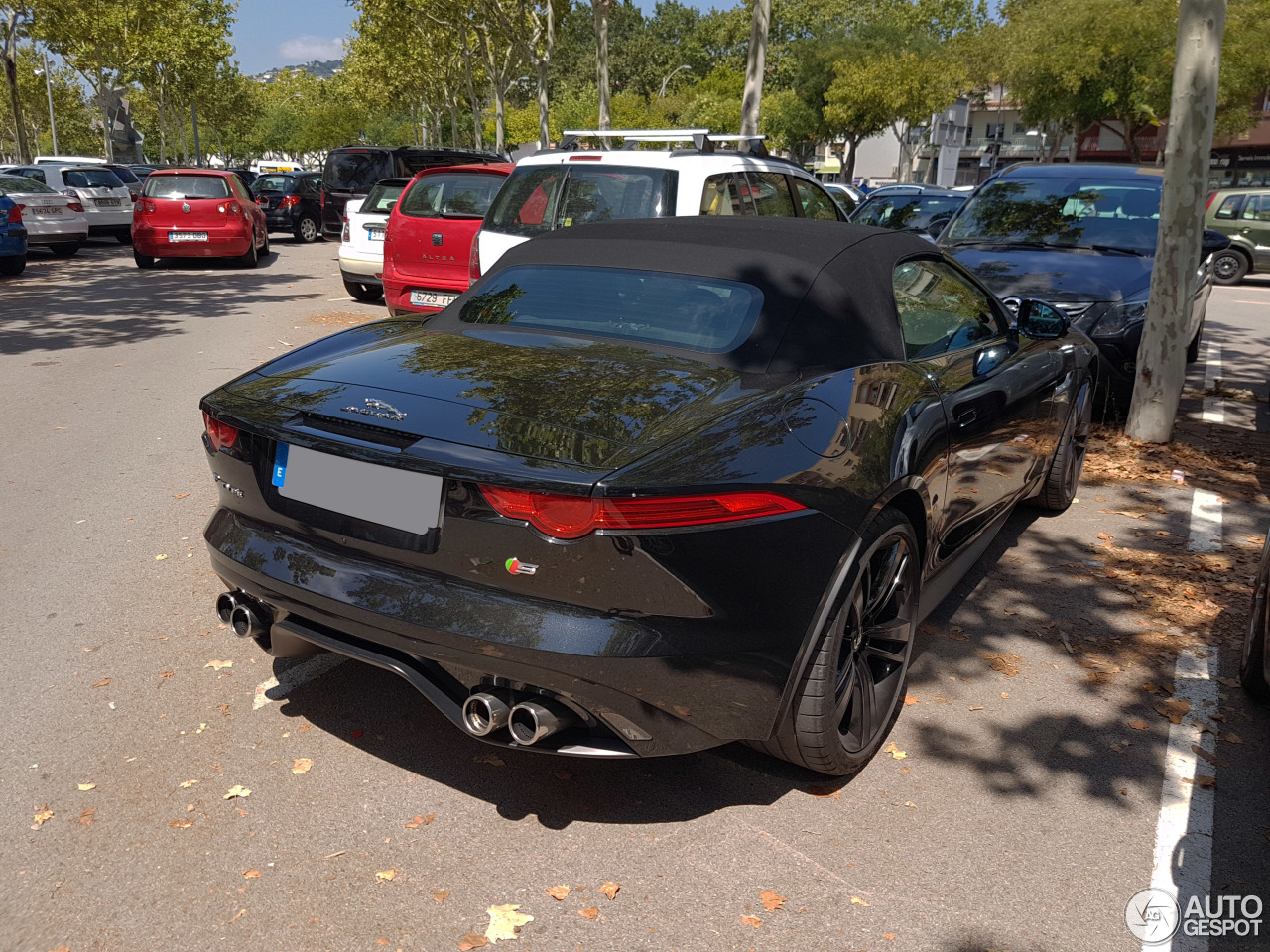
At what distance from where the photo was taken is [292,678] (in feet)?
13.1

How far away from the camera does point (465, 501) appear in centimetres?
274

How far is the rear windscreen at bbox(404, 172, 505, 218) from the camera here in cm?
1126

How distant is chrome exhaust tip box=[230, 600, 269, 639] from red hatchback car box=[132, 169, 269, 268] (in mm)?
16389

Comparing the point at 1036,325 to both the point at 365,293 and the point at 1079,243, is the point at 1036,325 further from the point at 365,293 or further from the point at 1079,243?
the point at 365,293

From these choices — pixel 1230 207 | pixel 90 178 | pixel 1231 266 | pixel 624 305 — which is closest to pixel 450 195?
pixel 624 305

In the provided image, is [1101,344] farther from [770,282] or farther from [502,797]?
[502,797]

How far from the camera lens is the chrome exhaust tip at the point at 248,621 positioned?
10.5ft

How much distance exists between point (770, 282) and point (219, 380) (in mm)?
6791

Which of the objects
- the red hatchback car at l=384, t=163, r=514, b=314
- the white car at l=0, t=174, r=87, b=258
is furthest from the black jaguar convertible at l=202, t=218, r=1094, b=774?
the white car at l=0, t=174, r=87, b=258

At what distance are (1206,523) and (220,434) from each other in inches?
203

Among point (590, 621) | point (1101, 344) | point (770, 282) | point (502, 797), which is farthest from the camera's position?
point (1101, 344)

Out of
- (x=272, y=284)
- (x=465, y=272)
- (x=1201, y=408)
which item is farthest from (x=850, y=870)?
Answer: (x=272, y=284)

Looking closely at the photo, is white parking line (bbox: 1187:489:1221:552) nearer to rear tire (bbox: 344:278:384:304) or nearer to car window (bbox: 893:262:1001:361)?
car window (bbox: 893:262:1001:361)

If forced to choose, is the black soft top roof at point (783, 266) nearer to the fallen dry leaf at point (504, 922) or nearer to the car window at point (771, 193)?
the fallen dry leaf at point (504, 922)
